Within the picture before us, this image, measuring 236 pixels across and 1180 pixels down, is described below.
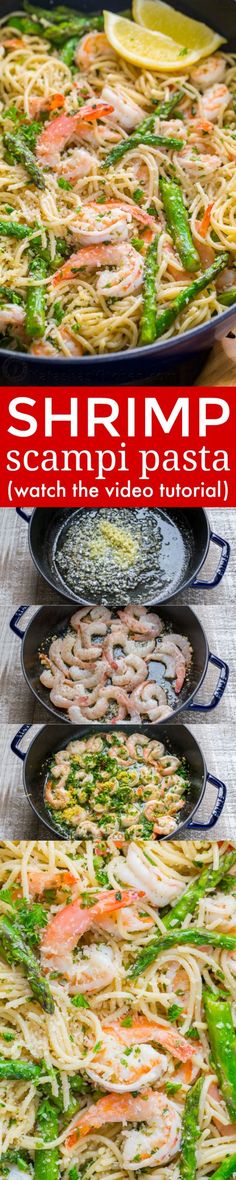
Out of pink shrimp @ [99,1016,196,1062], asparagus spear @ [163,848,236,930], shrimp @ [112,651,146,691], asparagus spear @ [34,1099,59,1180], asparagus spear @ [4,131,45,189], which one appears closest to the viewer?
asparagus spear @ [34,1099,59,1180]

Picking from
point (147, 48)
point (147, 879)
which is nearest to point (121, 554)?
point (147, 879)

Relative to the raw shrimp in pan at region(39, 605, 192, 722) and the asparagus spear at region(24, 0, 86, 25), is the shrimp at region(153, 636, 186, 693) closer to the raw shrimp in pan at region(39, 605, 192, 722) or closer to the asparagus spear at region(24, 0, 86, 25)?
the raw shrimp in pan at region(39, 605, 192, 722)

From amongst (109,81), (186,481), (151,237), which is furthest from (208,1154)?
(109,81)

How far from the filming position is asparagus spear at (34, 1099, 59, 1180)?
183 cm

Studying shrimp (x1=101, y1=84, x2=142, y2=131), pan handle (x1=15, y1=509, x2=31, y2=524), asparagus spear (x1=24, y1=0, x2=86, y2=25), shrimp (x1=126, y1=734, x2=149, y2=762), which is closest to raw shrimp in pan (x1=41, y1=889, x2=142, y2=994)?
shrimp (x1=126, y1=734, x2=149, y2=762)

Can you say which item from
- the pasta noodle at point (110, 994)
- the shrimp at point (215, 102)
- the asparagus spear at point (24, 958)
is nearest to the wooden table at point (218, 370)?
the shrimp at point (215, 102)

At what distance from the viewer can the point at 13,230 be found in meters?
2.43

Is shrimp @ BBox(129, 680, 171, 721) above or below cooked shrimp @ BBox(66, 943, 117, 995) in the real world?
above

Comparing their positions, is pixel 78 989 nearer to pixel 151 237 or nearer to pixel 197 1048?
pixel 197 1048

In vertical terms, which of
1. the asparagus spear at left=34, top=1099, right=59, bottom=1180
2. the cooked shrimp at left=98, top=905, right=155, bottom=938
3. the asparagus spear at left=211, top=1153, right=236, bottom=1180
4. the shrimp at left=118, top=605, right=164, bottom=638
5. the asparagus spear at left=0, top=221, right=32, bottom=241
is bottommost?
the asparagus spear at left=211, top=1153, right=236, bottom=1180

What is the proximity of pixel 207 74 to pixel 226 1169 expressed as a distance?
2.36 meters

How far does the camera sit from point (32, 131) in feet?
8.44

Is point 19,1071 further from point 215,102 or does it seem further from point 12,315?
point 215,102

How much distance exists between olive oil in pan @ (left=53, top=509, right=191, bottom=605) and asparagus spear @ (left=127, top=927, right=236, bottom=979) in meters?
0.69
